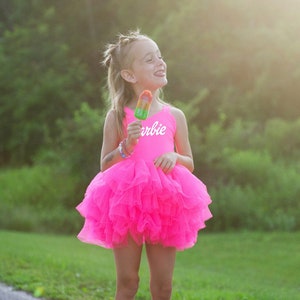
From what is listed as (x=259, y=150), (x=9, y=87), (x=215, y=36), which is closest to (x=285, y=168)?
(x=259, y=150)

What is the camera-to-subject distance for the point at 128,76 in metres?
4.32

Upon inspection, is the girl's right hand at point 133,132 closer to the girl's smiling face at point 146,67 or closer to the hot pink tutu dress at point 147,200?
the hot pink tutu dress at point 147,200

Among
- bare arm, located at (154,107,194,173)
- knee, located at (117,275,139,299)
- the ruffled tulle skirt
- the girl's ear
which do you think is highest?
the girl's ear

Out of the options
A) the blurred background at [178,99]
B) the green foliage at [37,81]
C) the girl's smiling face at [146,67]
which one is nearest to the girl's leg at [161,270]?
the girl's smiling face at [146,67]

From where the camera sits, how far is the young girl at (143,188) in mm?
3996

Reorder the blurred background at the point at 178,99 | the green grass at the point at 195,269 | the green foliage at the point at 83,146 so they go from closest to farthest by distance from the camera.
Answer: the green grass at the point at 195,269 → the blurred background at the point at 178,99 → the green foliage at the point at 83,146

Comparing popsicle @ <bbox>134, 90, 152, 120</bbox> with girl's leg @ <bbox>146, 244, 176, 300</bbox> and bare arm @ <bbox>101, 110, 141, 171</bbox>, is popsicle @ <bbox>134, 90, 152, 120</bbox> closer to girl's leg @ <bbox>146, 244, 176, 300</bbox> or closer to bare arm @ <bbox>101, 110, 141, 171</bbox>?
bare arm @ <bbox>101, 110, 141, 171</bbox>

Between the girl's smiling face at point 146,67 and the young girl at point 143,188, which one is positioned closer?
the young girl at point 143,188

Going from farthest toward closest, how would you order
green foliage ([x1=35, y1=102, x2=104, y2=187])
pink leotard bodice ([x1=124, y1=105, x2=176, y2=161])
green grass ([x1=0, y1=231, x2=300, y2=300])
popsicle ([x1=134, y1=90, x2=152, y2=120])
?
green foliage ([x1=35, y1=102, x2=104, y2=187]) < green grass ([x1=0, y1=231, x2=300, y2=300]) < pink leotard bodice ([x1=124, y1=105, x2=176, y2=161]) < popsicle ([x1=134, y1=90, x2=152, y2=120])

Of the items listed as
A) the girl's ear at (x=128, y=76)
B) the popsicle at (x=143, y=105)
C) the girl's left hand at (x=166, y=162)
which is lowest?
the girl's left hand at (x=166, y=162)

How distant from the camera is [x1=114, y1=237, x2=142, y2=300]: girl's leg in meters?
4.02

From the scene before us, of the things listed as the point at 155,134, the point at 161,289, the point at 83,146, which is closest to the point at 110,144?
the point at 155,134

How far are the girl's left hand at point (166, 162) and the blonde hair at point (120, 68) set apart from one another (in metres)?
0.36

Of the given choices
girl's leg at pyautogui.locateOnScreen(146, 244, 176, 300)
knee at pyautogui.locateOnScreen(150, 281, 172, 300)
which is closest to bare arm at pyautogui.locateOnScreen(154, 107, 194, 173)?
girl's leg at pyautogui.locateOnScreen(146, 244, 176, 300)
